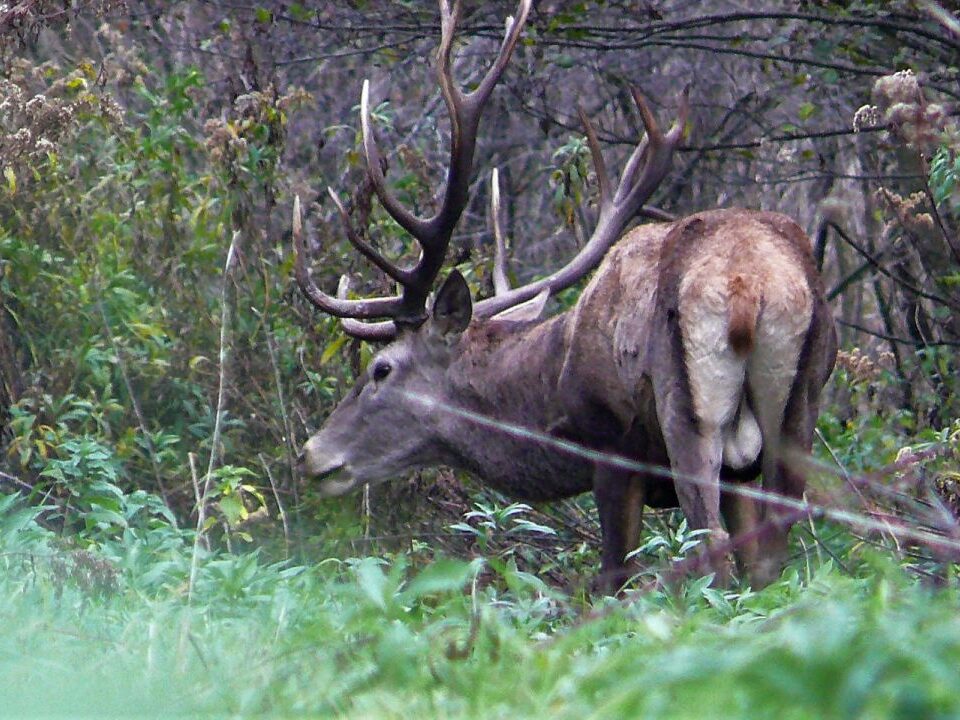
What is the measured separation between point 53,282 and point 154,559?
10.1 feet

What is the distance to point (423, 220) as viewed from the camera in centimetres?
723

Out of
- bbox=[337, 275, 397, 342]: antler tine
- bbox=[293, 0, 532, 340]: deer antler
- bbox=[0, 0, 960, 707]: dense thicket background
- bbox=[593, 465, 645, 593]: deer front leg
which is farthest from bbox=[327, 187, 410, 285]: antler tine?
bbox=[593, 465, 645, 593]: deer front leg

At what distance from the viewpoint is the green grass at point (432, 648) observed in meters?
1.98

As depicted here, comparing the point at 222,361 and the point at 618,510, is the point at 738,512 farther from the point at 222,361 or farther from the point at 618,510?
the point at 222,361

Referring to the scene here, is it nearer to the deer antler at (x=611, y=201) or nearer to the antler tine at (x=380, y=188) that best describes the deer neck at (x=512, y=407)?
the deer antler at (x=611, y=201)

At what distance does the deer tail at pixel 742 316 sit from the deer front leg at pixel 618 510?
4.01 ft

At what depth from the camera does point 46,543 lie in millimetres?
4910

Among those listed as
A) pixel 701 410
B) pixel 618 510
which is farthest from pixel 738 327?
pixel 618 510

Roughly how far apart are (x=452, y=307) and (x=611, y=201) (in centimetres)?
105

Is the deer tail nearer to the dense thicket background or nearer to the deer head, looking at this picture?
the dense thicket background

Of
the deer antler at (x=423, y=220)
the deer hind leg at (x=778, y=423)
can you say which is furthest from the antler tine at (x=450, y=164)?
the deer hind leg at (x=778, y=423)

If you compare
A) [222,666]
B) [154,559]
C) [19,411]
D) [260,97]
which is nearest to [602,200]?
[260,97]

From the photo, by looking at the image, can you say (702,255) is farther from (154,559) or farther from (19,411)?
(19,411)

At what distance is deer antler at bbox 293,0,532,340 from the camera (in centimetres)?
684
